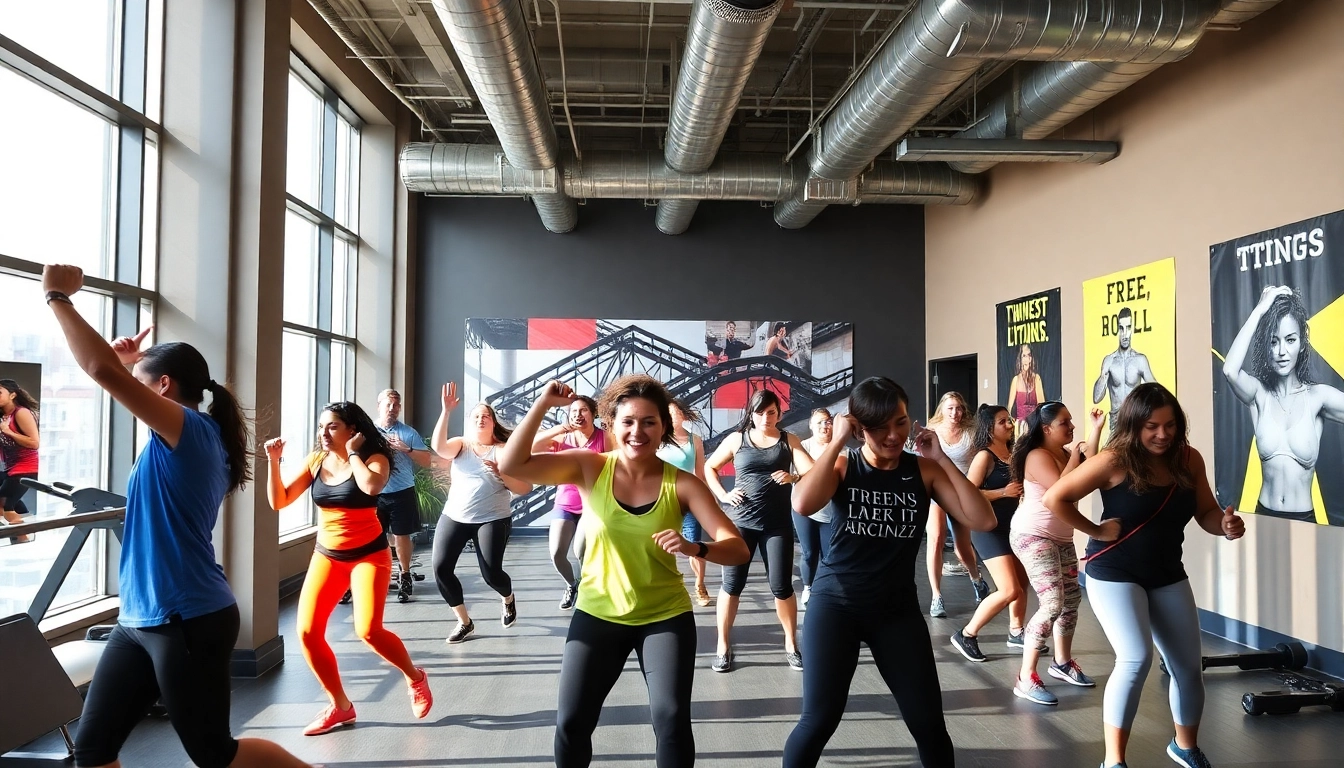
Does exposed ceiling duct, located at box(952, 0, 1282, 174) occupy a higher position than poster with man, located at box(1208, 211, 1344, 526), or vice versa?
exposed ceiling duct, located at box(952, 0, 1282, 174)

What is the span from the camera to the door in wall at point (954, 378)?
1069cm

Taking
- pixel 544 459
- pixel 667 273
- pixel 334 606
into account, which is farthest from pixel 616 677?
pixel 667 273

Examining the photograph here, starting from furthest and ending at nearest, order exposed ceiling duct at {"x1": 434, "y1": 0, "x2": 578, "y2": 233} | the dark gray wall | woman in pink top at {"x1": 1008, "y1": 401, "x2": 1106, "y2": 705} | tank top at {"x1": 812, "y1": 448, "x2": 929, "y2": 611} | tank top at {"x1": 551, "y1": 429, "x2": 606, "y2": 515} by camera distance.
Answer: the dark gray wall, tank top at {"x1": 551, "y1": 429, "x2": 606, "y2": 515}, exposed ceiling duct at {"x1": 434, "y1": 0, "x2": 578, "y2": 233}, woman in pink top at {"x1": 1008, "y1": 401, "x2": 1106, "y2": 705}, tank top at {"x1": 812, "y1": 448, "x2": 929, "y2": 611}

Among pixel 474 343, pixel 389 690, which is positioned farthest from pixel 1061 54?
pixel 474 343

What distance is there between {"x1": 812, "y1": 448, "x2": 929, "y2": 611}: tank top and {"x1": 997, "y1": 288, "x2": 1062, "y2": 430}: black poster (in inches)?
232

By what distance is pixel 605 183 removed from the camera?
8.68 metres

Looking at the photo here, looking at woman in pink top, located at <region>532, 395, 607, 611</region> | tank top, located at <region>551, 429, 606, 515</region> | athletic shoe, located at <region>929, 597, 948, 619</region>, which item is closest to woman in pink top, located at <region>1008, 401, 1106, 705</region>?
athletic shoe, located at <region>929, 597, 948, 619</region>

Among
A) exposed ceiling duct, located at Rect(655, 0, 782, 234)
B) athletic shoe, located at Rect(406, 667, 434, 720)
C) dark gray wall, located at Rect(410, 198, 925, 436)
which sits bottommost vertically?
athletic shoe, located at Rect(406, 667, 434, 720)

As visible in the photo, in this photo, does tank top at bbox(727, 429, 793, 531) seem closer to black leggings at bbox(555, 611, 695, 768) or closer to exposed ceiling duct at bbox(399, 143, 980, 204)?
black leggings at bbox(555, 611, 695, 768)

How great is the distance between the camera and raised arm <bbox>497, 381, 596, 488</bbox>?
106 inches

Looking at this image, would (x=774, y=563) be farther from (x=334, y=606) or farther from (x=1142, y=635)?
(x=334, y=606)

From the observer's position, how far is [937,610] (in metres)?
6.52

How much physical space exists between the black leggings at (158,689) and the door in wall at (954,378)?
366 inches

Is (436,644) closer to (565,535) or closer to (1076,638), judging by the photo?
(565,535)
